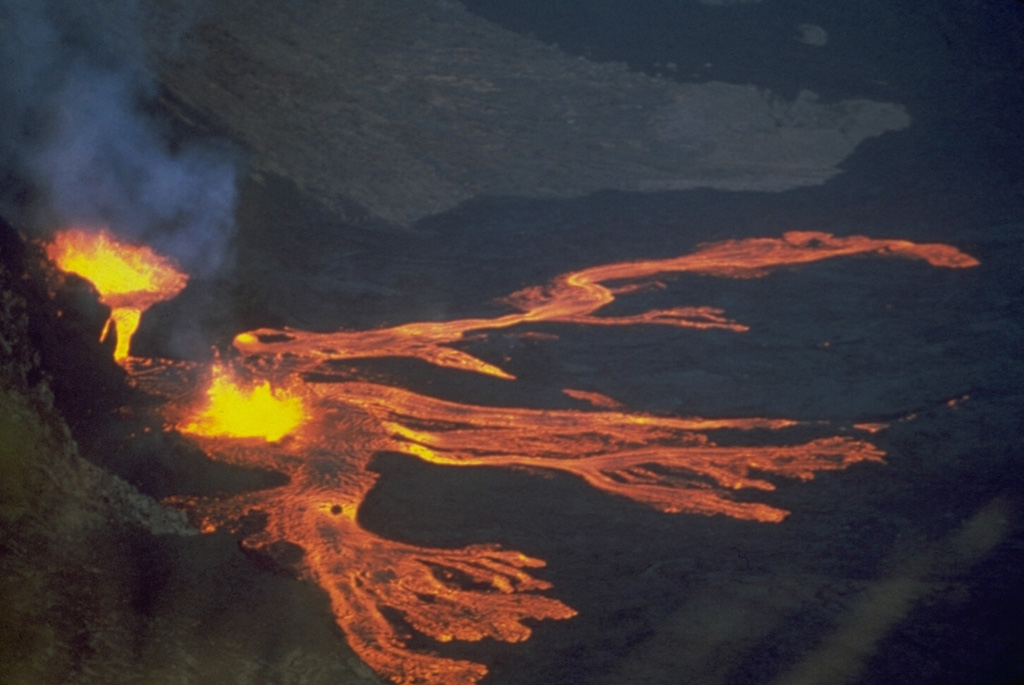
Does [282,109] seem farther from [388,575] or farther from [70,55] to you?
[388,575]

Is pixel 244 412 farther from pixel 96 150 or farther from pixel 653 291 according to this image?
pixel 653 291

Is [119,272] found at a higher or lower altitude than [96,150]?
lower

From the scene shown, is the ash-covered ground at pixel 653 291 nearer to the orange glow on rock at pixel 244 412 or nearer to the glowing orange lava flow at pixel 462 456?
the glowing orange lava flow at pixel 462 456

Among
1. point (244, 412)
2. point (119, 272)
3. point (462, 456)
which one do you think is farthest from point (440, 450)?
point (119, 272)

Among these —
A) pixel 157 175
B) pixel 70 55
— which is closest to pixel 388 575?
pixel 157 175

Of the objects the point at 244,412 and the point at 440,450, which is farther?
the point at 244,412

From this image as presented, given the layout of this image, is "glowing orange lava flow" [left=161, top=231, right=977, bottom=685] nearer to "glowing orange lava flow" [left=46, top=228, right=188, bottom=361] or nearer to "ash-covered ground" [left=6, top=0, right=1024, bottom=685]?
"ash-covered ground" [left=6, top=0, right=1024, bottom=685]

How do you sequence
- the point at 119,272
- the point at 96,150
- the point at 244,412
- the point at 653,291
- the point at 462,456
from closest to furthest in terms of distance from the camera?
the point at 462,456 < the point at 244,412 < the point at 119,272 < the point at 653,291 < the point at 96,150
